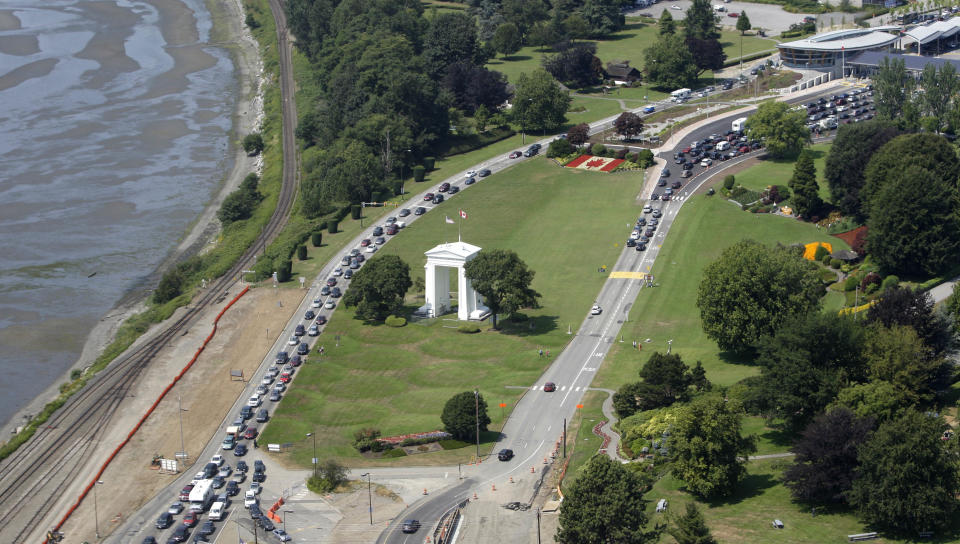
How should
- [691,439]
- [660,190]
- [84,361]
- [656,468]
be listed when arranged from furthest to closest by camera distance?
[660,190] < [84,361] < [656,468] < [691,439]

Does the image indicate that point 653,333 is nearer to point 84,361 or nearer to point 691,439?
point 691,439

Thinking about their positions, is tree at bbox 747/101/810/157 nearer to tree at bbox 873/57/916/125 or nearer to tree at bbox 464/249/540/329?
tree at bbox 873/57/916/125

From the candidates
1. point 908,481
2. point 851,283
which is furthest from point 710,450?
point 851,283

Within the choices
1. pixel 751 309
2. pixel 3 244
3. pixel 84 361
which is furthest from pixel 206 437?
pixel 3 244

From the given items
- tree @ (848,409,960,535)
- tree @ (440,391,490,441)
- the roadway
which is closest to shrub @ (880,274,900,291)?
the roadway

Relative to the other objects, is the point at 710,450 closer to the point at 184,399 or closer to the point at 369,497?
the point at 369,497
